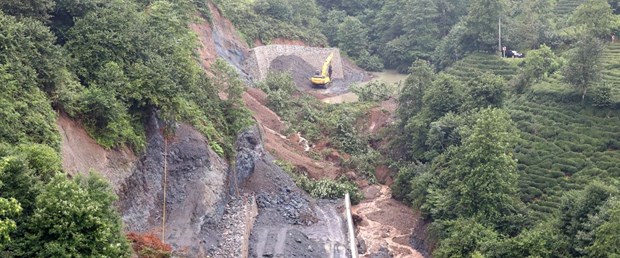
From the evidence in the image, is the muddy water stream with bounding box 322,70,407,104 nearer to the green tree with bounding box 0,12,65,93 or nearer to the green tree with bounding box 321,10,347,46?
the green tree with bounding box 321,10,347,46

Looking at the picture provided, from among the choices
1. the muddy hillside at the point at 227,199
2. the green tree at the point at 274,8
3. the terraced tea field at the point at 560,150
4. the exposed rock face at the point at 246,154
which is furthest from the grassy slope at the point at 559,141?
the green tree at the point at 274,8

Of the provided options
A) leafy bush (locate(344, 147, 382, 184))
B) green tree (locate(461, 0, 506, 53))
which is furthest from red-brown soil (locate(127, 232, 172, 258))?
green tree (locate(461, 0, 506, 53))

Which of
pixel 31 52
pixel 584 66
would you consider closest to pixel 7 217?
pixel 31 52

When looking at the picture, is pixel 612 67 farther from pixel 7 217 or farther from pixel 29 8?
pixel 7 217

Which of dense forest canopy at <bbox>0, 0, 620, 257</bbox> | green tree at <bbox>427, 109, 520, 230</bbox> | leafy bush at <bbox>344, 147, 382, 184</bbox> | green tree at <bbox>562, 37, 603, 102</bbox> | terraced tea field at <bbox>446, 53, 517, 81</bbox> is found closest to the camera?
dense forest canopy at <bbox>0, 0, 620, 257</bbox>

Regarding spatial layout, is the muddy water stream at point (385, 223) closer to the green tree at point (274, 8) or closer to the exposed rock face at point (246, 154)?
the exposed rock face at point (246, 154)

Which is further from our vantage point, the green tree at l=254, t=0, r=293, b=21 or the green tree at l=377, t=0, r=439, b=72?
the green tree at l=377, t=0, r=439, b=72

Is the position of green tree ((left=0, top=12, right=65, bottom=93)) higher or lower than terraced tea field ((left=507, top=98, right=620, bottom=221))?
higher

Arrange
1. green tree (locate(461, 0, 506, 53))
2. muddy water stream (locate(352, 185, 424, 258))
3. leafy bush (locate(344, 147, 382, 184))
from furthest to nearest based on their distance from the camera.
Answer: green tree (locate(461, 0, 506, 53)) < leafy bush (locate(344, 147, 382, 184)) < muddy water stream (locate(352, 185, 424, 258))
